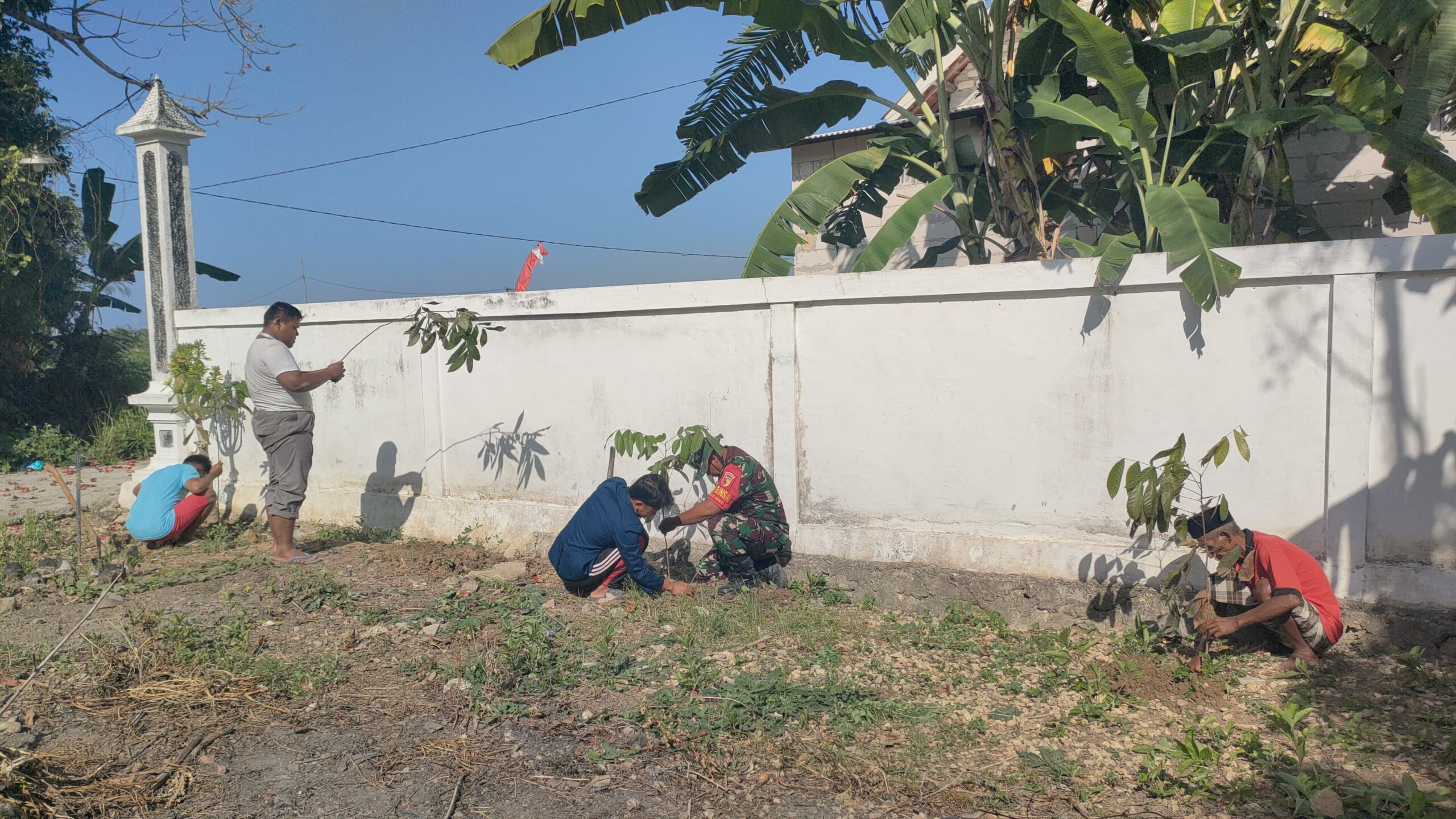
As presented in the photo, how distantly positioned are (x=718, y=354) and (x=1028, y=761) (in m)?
3.26

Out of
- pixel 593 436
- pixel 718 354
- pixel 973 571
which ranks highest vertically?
pixel 718 354

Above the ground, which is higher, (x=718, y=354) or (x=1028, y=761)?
(x=718, y=354)

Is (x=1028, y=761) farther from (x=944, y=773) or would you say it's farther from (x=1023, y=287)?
(x=1023, y=287)

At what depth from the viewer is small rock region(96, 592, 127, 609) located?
5.91m

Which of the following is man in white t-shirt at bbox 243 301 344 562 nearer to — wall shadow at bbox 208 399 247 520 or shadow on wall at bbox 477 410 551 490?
shadow on wall at bbox 477 410 551 490

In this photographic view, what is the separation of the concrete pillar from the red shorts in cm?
121

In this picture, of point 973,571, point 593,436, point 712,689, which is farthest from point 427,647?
point 973,571

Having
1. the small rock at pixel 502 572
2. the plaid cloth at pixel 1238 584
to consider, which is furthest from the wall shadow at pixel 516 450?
the plaid cloth at pixel 1238 584

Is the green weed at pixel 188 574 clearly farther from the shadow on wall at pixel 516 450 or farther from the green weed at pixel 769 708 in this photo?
the green weed at pixel 769 708

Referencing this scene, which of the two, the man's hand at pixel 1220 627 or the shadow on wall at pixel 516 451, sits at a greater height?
Result: the shadow on wall at pixel 516 451

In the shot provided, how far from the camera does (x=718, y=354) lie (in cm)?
617

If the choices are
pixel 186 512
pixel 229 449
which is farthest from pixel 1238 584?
pixel 229 449

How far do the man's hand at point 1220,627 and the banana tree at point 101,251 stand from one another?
45.7 ft

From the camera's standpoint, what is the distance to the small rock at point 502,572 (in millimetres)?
6395
